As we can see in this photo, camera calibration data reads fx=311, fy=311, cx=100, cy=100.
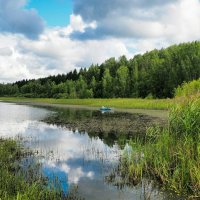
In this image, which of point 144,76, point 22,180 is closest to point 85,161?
point 22,180

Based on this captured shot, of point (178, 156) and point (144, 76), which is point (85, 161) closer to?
point (178, 156)

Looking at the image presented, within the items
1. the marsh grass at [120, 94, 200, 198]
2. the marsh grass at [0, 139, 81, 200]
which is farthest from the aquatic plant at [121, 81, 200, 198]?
the marsh grass at [0, 139, 81, 200]

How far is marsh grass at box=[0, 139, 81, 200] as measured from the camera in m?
8.89

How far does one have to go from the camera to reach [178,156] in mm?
11766

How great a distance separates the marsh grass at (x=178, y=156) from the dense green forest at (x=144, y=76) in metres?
74.9

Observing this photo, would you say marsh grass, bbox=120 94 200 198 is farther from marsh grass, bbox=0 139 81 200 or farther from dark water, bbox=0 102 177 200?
marsh grass, bbox=0 139 81 200

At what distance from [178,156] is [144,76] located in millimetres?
97079

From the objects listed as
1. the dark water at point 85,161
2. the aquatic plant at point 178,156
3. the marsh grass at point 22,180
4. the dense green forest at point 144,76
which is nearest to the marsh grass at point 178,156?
the aquatic plant at point 178,156

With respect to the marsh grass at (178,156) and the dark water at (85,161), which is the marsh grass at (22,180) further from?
the marsh grass at (178,156)

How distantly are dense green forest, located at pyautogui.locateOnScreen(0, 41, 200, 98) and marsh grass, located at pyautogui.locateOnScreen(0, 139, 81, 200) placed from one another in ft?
240

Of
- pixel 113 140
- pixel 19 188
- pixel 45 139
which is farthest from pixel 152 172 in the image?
pixel 45 139

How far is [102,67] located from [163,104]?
86155 millimetres

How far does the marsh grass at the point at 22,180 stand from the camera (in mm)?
8891

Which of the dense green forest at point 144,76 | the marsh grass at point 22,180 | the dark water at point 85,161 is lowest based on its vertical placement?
the dark water at point 85,161
